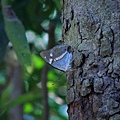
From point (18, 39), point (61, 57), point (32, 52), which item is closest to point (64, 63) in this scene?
point (61, 57)

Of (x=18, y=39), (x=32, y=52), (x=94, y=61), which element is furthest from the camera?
(x=32, y=52)

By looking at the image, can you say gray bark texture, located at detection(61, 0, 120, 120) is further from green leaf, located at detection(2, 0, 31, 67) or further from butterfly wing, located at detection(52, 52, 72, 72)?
green leaf, located at detection(2, 0, 31, 67)

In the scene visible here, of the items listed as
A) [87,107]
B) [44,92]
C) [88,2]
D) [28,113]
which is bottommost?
[28,113]

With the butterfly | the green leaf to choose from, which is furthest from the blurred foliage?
the butterfly

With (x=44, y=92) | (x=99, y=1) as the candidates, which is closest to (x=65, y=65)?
(x=99, y=1)

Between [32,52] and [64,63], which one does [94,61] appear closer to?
[64,63]

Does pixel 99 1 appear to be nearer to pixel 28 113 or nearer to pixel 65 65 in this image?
pixel 65 65

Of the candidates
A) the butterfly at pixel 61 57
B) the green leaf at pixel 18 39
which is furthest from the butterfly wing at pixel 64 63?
the green leaf at pixel 18 39

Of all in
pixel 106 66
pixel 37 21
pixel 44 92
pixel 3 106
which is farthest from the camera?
pixel 3 106
